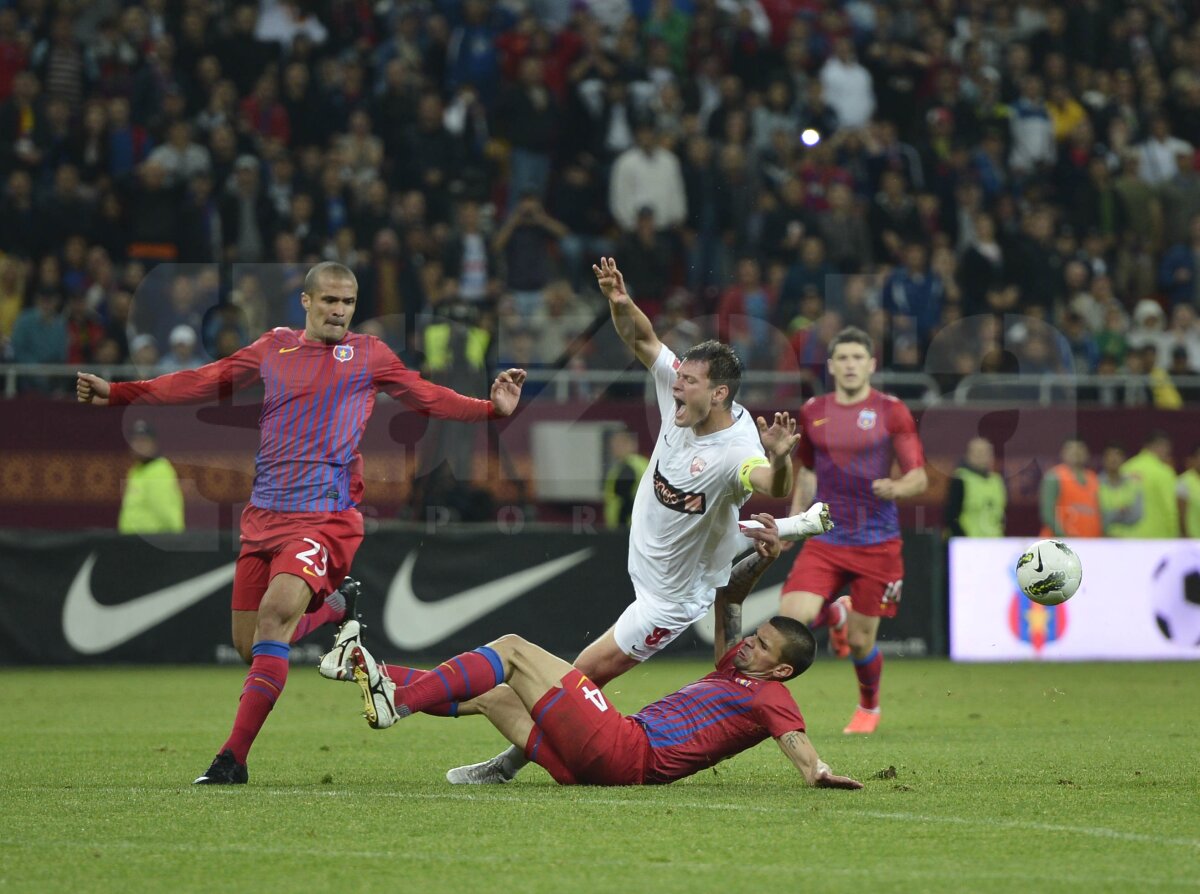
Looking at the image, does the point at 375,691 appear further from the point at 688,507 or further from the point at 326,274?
the point at 326,274

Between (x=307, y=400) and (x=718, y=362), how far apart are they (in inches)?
77.3

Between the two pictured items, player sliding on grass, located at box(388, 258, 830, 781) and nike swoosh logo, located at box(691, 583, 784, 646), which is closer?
player sliding on grass, located at box(388, 258, 830, 781)

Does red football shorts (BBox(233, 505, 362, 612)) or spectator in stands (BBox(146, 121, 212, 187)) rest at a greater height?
spectator in stands (BBox(146, 121, 212, 187))

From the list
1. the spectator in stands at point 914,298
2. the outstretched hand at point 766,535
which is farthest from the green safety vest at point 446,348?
the outstretched hand at point 766,535

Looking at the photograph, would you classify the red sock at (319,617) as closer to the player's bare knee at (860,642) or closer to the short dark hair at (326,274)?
the short dark hair at (326,274)

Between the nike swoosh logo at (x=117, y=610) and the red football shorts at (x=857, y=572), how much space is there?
714 centimetres

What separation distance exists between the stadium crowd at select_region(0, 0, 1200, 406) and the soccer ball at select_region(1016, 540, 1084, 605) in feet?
29.8

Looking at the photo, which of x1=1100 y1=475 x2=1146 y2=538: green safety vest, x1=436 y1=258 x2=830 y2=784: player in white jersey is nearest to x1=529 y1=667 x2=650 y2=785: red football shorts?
x1=436 y1=258 x2=830 y2=784: player in white jersey

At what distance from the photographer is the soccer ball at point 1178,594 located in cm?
1769

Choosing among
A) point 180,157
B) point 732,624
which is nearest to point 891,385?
point 180,157

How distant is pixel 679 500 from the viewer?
8.75 meters

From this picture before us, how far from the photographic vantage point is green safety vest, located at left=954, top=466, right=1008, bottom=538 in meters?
18.1

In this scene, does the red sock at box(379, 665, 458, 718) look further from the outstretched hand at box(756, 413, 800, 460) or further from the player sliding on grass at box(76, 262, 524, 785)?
the outstretched hand at box(756, 413, 800, 460)

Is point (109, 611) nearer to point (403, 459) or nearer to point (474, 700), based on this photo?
point (403, 459)
